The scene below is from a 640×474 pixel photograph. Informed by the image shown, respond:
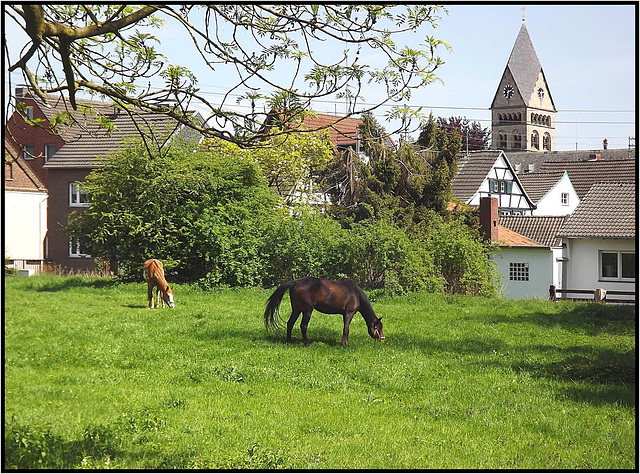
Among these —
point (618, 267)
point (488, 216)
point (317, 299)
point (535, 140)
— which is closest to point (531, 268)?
point (618, 267)

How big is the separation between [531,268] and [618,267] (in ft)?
12.4

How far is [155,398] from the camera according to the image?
888cm

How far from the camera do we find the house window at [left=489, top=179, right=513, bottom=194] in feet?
149

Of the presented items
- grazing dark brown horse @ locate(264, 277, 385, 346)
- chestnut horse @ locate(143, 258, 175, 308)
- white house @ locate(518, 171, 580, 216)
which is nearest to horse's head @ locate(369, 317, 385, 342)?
grazing dark brown horse @ locate(264, 277, 385, 346)

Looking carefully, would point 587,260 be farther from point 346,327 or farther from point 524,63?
point 524,63

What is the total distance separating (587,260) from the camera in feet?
116

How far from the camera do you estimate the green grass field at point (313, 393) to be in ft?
22.4

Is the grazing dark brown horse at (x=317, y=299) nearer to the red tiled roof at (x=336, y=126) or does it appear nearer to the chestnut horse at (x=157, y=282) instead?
the red tiled roof at (x=336, y=126)

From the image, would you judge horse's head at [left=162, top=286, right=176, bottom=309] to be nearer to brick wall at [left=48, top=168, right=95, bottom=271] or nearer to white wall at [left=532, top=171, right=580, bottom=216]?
brick wall at [left=48, top=168, right=95, bottom=271]

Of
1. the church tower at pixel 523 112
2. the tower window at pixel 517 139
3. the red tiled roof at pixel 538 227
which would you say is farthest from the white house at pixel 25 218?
the tower window at pixel 517 139

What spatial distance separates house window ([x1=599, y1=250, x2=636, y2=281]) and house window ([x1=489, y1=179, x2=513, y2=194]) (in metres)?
11.3

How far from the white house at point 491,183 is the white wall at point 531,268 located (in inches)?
322

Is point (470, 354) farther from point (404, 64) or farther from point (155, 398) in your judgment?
point (404, 64)

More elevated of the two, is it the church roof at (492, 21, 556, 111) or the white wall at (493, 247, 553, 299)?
the church roof at (492, 21, 556, 111)
